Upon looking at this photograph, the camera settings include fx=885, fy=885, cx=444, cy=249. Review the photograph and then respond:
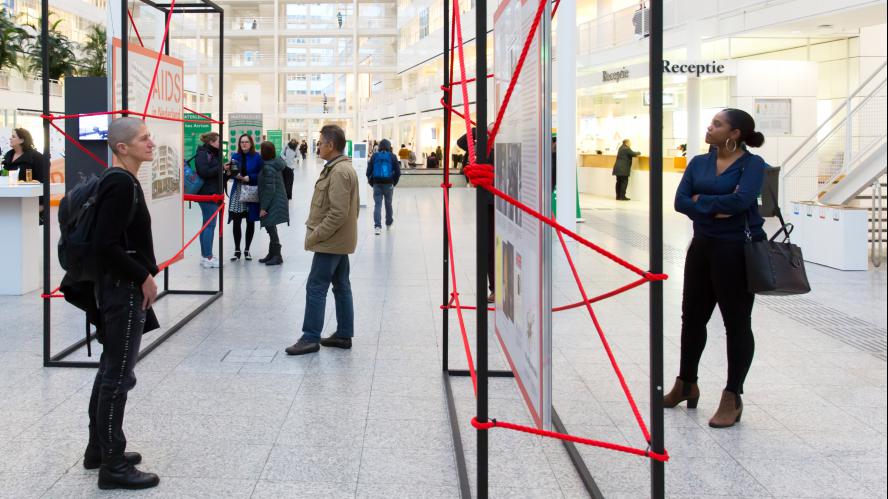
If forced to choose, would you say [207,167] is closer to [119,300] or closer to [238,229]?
[238,229]

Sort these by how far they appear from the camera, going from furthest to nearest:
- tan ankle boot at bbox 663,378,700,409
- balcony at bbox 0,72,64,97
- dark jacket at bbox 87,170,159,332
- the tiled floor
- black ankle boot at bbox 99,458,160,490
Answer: balcony at bbox 0,72,64,97
tan ankle boot at bbox 663,378,700,409
the tiled floor
black ankle boot at bbox 99,458,160,490
dark jacket at bbox 87,170,159,332

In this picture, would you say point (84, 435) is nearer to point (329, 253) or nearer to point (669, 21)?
point (329, 253)

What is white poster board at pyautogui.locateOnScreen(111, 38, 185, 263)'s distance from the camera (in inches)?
231

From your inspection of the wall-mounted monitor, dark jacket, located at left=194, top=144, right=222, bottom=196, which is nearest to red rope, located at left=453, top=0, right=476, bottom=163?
the wall-mounted monitor

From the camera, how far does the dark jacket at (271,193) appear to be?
10.2 metres

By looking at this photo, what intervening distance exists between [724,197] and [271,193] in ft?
22.7

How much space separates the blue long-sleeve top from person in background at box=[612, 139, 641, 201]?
713 inches

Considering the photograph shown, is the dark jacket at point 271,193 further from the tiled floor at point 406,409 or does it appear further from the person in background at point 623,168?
the person in background at point 623,168

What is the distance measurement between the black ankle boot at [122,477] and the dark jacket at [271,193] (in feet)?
22.4

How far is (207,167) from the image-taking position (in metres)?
9.39

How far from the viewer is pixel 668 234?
13.7 m

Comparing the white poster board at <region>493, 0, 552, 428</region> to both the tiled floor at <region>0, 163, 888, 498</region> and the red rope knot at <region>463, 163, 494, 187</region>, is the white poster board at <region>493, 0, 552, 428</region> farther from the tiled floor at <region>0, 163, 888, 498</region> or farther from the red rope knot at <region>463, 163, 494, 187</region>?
the tiled floor at <region>0, 163, 888, 498</region>

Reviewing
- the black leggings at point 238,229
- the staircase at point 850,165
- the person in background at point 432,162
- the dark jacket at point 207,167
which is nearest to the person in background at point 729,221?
the staircase at point 850,165

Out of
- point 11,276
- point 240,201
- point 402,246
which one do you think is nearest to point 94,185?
point 11,276
